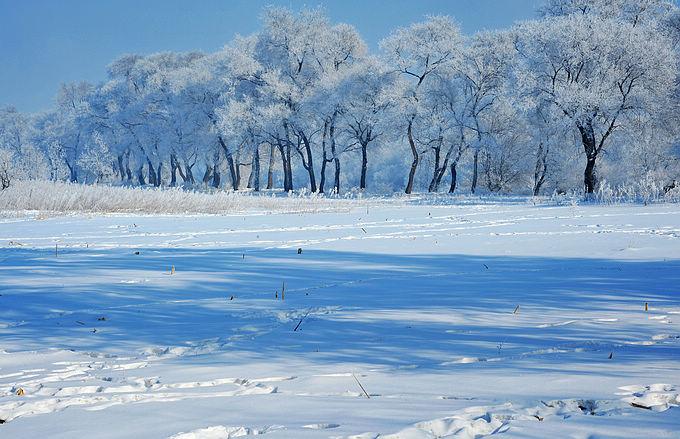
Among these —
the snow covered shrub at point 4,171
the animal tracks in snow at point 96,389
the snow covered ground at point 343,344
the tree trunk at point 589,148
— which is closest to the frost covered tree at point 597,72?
the tree trunk at point 589,148

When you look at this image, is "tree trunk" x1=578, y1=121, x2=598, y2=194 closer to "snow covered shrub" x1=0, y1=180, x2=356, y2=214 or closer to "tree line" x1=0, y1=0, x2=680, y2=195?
"tree line" x1=0, y1=0, x2=680, y2=195

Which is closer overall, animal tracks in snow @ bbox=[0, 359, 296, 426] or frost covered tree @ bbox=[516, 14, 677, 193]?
animal tracks in snow @ bbox=[0, 359, 296, 426]

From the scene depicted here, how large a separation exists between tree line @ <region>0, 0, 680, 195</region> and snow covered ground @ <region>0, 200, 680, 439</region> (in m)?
17.7

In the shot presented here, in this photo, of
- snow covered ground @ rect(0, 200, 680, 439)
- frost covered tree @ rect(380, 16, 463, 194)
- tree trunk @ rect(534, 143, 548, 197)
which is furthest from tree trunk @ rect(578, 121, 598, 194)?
snow covered ground @ rect(0, 200, 680, 439)

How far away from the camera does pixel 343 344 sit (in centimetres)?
360

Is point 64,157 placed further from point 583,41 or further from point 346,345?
point 346,345

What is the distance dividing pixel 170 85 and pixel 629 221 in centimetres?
3683

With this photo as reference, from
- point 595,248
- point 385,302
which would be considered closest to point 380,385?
point 385,302

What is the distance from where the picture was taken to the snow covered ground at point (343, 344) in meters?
2.15

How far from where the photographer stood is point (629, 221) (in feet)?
44.0

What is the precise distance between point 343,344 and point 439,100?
1330 inches

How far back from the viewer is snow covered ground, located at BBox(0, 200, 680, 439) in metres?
2.15

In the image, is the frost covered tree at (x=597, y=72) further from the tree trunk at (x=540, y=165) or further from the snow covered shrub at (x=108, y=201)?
the snow covered shrub at (x=108, y=201)

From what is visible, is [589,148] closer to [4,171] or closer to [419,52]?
[419,52]
